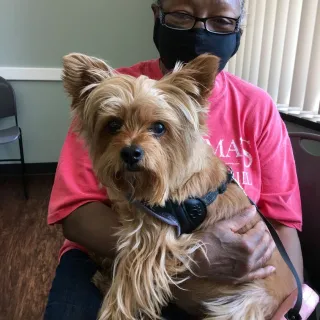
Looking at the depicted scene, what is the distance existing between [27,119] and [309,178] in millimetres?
2948

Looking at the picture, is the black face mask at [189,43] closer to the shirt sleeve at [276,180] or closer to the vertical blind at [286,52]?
the shirt sleeve at [276,180]

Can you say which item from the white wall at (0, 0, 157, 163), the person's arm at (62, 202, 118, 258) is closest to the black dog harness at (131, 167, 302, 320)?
the person's arm at (62, 202, 118, 258)

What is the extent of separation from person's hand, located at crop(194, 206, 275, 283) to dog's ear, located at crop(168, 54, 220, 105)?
38 cm

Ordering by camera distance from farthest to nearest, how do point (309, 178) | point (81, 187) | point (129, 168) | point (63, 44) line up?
point (63, 44)
point (309, 178)
point (81, 187)
point (129, 168)

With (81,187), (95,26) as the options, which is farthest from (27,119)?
(81,187)

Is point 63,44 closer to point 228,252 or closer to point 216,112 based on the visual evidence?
point 216,112

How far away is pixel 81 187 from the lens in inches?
49.6

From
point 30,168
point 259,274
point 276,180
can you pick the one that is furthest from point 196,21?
point 30,168

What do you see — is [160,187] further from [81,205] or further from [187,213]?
[81,205]

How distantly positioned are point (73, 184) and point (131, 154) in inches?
13.8

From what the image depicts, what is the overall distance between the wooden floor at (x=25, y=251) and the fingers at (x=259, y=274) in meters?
1.46

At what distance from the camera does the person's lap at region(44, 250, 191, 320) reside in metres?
1.14

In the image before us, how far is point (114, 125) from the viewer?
1.06 m

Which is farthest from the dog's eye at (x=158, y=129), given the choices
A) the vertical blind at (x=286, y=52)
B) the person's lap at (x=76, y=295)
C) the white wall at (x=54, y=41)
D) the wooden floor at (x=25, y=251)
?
the white wall at (x=54, y=41)
